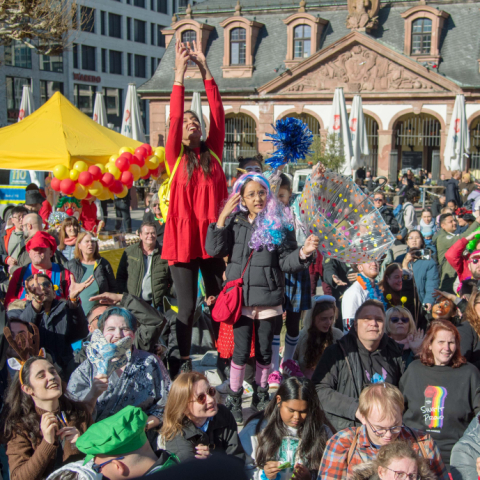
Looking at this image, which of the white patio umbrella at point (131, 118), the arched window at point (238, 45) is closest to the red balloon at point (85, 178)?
the white patio umbrella at point (131, 118)

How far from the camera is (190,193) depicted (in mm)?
4395

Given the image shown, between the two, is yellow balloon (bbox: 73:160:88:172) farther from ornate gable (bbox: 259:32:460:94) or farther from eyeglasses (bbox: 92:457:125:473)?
ornate gable (bbox: 259:32:460:94)

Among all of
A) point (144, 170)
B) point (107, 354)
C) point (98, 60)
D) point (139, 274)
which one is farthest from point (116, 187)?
point (98, 60)

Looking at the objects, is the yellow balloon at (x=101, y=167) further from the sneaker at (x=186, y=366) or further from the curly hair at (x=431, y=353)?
the curly hair at (x=431, y=353)

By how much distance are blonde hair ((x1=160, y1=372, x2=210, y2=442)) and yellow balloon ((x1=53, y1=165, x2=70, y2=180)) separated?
21.1 feet

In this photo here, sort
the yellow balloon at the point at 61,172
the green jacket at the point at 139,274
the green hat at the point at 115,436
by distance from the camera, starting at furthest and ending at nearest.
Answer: the yellow balloon at the point at 61,172 → the green jacket at the point at 139,274 → the green hat at the point at 115,436

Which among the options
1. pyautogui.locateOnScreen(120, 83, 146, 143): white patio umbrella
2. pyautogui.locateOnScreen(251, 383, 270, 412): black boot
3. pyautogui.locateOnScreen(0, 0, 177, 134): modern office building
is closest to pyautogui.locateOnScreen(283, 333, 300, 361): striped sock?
pyautogui.locateOnScreen(251, 383, 270, 412): black boot

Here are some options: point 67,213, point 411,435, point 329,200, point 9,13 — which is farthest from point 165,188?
point 9,13

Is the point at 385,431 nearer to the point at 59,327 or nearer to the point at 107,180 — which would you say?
the point at 59,327

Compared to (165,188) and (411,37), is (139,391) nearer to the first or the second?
(165,188)

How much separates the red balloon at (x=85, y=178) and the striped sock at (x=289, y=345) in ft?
16.8

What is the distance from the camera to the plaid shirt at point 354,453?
10.4 feet

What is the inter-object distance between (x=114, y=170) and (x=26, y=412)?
22.1 ft

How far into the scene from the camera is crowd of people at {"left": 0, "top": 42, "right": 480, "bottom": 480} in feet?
10.6
